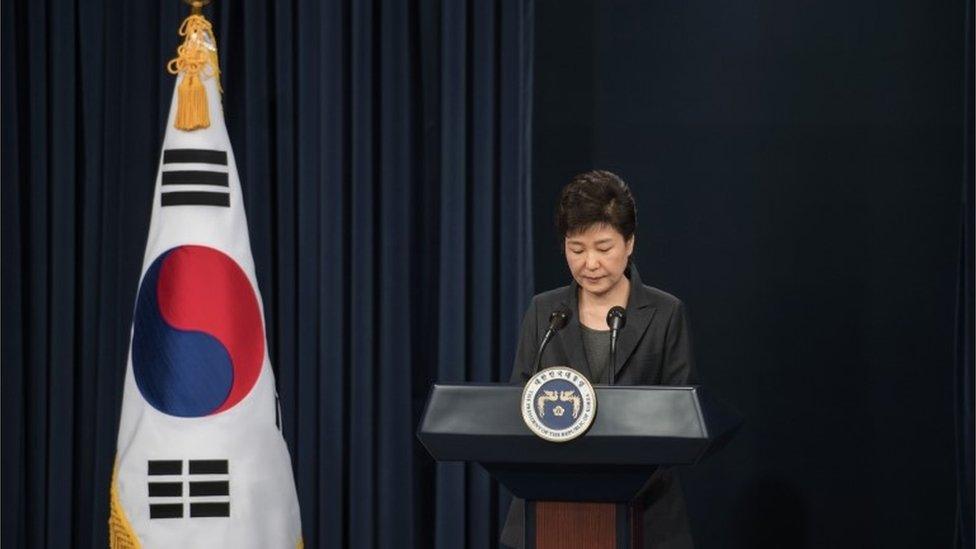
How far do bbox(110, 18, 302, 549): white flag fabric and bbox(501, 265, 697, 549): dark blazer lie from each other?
107 centimetres

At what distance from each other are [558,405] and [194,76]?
1721 mm

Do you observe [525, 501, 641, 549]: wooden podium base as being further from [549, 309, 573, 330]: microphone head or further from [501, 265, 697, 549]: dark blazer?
[549, 309, 573, 330]: microphone head

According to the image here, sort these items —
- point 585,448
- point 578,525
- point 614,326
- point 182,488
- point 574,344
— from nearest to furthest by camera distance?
1. point 585,448
2. point 578,525
3. point 614,326
4. point 574,344
5. point 182,488

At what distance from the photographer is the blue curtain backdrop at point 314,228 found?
3.80 metres

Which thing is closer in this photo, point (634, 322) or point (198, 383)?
point (634, 322)

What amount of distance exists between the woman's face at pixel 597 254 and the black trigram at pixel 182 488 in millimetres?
1310

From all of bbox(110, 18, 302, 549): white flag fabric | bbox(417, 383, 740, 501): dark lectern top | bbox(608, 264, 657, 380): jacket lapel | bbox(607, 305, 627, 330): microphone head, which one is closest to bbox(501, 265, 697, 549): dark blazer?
bbox(608, 264, 657, 380): jacket lapel

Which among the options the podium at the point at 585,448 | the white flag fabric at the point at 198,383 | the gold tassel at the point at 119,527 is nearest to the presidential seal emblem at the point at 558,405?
the podium at the point at 585,448

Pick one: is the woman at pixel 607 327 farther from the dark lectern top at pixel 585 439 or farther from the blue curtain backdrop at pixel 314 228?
the blue curtain backdrop at pixel 314 228

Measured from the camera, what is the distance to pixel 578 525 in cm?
221

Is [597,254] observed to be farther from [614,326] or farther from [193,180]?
[193,180]

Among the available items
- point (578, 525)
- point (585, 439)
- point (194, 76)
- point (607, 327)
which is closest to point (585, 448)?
point (585, 439)

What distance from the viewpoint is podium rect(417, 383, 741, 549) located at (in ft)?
6.88

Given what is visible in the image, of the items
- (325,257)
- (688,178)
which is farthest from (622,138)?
(325,257)
